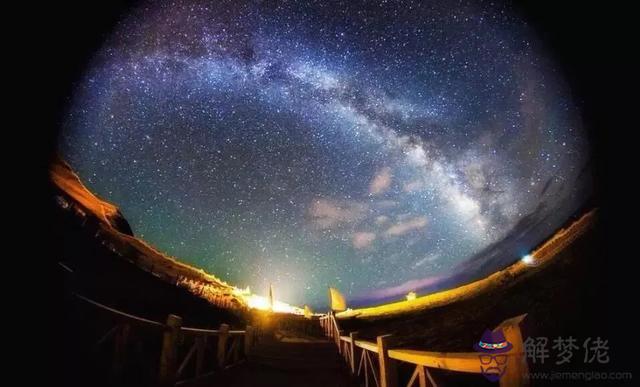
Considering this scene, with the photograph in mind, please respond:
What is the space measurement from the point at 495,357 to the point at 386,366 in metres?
2.86

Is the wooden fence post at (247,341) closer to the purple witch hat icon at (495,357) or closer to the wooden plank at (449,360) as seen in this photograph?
the wooden plank at (449,360)

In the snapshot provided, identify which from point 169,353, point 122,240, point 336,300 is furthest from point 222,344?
point 336,300

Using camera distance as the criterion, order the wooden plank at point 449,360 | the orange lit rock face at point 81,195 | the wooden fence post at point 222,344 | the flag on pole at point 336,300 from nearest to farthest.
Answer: the wooden plank at point 449,360 < the wooden fence post at point 222,344 < the orange lit rock face at point 81,195 < the flag on pole at point 336,300

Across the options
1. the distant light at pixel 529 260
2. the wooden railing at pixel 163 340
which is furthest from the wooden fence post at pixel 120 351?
the distant light at pixel 529 260

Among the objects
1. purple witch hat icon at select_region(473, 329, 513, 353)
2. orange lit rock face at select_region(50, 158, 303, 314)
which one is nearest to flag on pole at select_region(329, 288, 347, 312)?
orange lit rock face at select_region(50, 158, 303, 314)

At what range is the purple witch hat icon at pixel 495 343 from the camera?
231cm

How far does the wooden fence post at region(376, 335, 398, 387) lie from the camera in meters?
4.63

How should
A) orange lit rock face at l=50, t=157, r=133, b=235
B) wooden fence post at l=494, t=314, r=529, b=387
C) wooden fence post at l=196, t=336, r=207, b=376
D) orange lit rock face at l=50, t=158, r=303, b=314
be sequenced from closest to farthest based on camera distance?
wooden fence post at l=494, t=314, r=529, b=387, wooden fence post at l=196, t=336, r=207, b=376, orange lit rock face at l=50, t=158, r=303, b=314, orange lit rock face at l=50, t=157, r=133, b=235

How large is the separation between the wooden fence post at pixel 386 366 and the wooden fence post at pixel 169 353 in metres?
4.40

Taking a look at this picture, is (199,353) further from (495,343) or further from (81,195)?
(81,195)

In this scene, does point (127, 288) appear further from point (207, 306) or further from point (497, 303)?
point (497, 303)

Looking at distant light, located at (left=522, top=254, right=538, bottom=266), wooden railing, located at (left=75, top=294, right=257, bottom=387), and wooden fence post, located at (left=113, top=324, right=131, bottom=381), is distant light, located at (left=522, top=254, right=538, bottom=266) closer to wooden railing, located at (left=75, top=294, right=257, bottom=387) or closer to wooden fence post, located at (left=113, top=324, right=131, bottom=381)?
wooden railing, located at (left=75, top=294, right=257, bottom=387)

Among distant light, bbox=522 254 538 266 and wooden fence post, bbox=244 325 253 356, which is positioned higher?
distant light, bbox=522 254 538 266

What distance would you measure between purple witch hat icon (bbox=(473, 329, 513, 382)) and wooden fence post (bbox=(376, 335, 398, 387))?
2.51 m
